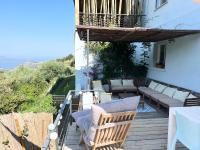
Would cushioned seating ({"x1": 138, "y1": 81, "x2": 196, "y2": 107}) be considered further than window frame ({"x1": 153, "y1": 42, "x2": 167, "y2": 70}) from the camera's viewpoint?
No

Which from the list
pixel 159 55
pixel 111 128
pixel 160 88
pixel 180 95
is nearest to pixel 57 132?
pixel 111 128

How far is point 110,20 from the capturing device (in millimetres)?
13375

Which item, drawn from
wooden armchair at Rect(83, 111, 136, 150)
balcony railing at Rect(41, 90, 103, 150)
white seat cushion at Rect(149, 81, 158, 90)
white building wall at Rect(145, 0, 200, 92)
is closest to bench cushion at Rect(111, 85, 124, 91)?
white seat cushion at Rect(149, 81, 158, 90)

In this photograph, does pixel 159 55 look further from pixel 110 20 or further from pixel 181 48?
pixel 110 20

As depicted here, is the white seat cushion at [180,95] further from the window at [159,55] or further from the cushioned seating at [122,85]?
the window at [159,55]

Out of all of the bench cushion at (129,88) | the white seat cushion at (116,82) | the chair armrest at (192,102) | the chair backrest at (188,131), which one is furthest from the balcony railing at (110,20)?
the chair backrest at (188,131)

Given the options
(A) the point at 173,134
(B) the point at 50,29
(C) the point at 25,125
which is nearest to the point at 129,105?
(A) the point at 173,134

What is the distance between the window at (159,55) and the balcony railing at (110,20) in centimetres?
251

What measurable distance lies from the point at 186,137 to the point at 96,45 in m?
10.6

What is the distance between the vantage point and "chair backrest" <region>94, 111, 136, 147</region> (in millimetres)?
3854

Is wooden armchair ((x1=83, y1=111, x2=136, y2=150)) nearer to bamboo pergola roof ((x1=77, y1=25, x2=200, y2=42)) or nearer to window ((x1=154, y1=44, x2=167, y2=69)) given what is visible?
bamboo pergola roof ((x1=77, y1=25, x2=200, y2=42))

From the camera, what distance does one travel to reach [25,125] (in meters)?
7.01

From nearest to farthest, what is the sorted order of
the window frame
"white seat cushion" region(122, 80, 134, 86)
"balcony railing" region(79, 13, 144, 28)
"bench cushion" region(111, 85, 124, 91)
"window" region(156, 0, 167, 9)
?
"bench cushion" region(111, 85, 124, 91)
"window" region(156, 0, 167, 9)
"white seat cushion" region(122, 80, 134, 86)
the window frame
"balcony railing" region(79, 13, 144, 28)

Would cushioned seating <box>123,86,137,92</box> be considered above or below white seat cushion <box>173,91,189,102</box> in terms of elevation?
below
